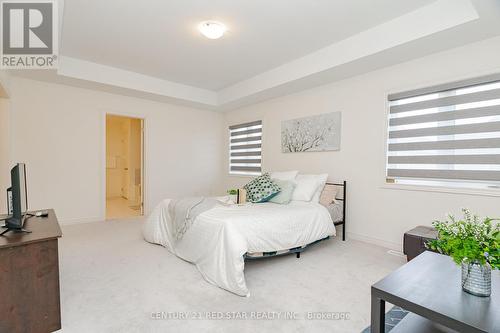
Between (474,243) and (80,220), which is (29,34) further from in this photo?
(474,243)

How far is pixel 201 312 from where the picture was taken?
6.17 ft

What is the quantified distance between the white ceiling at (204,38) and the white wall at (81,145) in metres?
0.93

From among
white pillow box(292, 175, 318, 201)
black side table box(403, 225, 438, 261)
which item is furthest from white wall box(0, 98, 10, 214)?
black side table box(403, 225, 438, 261)

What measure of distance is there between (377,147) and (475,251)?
253 centimetres

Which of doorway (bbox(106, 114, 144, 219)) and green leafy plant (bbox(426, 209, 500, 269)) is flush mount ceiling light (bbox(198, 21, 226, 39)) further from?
doorway (bbox(106, 114, 144, 219))

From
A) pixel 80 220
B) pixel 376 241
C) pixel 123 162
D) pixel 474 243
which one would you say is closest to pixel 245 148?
pixel 376 241

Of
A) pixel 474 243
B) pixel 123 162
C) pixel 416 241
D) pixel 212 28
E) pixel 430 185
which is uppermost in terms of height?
pixel 212 28

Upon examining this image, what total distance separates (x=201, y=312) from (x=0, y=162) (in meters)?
4.27

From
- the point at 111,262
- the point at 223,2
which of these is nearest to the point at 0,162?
the point at 111,262

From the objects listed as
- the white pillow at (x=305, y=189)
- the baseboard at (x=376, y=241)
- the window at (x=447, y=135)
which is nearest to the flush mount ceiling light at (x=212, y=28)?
the white pillow at (x=305, y=189)

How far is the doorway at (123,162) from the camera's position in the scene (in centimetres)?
700

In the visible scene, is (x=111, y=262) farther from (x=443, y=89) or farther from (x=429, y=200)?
(x=443, y=89)

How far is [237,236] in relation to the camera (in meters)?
2.29

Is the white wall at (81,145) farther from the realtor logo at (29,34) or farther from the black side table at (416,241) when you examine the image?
the black side table at (416,241)
